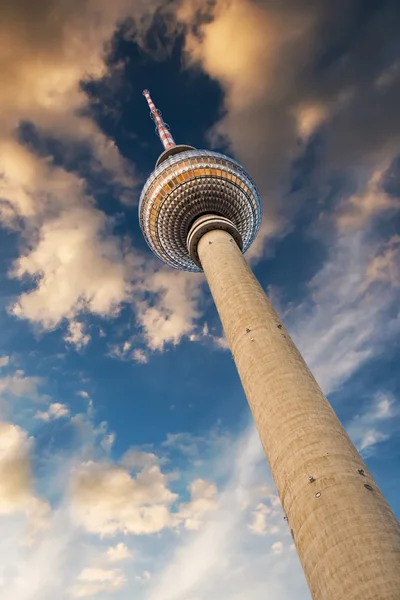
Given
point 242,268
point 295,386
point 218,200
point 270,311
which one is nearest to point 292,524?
point 295,386

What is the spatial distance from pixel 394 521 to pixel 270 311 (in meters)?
20.4

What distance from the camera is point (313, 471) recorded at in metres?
27.1

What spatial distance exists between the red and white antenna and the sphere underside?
1890 centimetres

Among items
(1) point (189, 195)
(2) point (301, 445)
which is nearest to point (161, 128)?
(1) point (189, 195)

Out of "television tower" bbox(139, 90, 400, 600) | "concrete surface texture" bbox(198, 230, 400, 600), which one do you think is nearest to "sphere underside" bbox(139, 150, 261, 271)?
"television tower" bbox(139, 90, 400, 600)

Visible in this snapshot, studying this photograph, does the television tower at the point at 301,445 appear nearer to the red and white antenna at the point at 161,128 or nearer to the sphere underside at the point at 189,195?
the sphere underside at the point at 189,195

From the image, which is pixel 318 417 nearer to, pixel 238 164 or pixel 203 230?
pixel 203 230

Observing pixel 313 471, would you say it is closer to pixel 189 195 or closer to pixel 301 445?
pixel 301 445

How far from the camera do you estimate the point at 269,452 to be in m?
31.2

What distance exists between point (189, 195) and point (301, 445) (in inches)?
1546

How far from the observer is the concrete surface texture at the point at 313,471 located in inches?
881

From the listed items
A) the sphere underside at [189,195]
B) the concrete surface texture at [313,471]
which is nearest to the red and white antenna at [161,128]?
the sphere underside at [189,195]

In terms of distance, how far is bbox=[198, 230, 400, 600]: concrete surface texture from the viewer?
22.4 metres

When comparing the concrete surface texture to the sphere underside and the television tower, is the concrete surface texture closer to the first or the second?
the television tower
